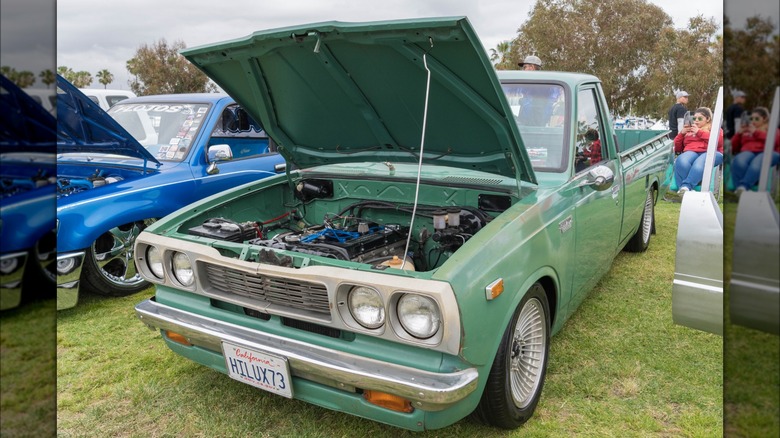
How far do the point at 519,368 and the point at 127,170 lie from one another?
3.86m

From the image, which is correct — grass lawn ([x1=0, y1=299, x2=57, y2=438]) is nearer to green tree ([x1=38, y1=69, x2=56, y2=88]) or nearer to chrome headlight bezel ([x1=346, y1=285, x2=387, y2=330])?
green tree ([x1=38, y1=69, x2=56, y2=88])

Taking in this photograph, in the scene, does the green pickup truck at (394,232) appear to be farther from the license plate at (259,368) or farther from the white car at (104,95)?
the white car at (104,95)

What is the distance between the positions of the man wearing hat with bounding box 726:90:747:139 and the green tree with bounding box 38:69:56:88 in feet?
4.17

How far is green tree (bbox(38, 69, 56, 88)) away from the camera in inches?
39.4

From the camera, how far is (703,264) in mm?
2340

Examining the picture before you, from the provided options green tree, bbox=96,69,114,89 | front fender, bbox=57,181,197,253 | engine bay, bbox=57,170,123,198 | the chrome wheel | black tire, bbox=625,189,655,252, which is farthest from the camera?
green tree, bbox=96,69,114,89

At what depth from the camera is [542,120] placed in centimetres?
344

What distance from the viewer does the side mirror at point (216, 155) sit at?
4.95 meters

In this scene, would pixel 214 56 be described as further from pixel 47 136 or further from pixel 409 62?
pixel 47 136

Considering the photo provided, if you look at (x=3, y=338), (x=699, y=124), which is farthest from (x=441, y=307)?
(x=699, y=124)

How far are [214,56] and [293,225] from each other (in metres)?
1.26

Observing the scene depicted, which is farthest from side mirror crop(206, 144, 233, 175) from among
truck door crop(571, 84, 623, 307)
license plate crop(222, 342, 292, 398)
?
truck door crop(571, 84, 623, 307)

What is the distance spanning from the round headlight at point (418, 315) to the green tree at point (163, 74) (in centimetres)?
3524

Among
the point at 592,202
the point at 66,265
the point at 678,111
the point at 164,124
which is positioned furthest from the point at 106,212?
the point at 678,111
